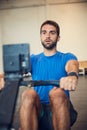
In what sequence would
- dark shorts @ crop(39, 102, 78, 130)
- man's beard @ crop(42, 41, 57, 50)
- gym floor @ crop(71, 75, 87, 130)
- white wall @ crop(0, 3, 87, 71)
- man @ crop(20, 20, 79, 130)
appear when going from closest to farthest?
man @ crop(20, 20, 79, 130) < dark shorts @ crop(39, 102, 78, 130) < man's beard @ crop(42, 41, 57, 50) < gym floor @ crop(71, 75, 87, 130) < white wall @ crop(0, 3, 87, 71)

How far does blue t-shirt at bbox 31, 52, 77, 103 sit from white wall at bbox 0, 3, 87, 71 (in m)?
9.62

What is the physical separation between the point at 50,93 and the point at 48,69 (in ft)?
1.21

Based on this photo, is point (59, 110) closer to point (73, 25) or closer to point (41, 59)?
point (41, 59)

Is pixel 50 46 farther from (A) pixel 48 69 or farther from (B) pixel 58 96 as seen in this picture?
(B) pixel 58 96

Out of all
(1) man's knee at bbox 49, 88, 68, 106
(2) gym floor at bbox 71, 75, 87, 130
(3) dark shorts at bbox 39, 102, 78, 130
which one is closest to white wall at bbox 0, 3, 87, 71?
(2) gym floor at bbox 71, 75, 87, 130

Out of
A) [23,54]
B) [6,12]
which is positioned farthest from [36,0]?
[23,54]

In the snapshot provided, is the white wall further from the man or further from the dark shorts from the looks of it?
the dark shorts

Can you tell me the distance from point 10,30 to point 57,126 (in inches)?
419

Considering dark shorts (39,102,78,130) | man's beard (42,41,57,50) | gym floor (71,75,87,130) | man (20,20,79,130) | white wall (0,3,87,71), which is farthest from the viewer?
white wall (0,3,87,71)

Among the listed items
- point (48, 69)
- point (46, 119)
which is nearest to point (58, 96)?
point (46, 119)

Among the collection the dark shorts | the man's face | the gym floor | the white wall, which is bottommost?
the gym floor

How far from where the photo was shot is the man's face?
202 cm

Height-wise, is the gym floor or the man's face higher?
the man's face

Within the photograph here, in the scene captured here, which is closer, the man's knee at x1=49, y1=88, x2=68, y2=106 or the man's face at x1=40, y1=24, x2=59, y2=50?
the man's knee at x1=49, y1=88, x2=68, y2=106
